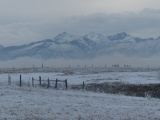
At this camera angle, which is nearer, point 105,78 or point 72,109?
point 72,109

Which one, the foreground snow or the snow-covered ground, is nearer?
the foreground snow

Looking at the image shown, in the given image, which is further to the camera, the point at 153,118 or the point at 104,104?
the point at 104,104

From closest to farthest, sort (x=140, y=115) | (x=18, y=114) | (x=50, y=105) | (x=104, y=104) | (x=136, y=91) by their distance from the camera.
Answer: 1. (x=18, y=114)
2. (x=140, y=115)
3. (x=50, y=105)
4. (x=104, y=104)
5. (x=136, y=91)

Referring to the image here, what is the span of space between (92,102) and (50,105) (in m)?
4.98

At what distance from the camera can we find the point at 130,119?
93.4 ft

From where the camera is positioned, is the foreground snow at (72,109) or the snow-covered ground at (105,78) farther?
the snow-covered ground at (105,78)

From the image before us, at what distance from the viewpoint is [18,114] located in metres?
28.0

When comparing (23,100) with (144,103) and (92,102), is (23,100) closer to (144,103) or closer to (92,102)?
(92,102)

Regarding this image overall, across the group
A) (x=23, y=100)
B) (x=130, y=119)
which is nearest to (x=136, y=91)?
(x=23, y=100)

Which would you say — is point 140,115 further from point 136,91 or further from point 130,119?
point 136,91

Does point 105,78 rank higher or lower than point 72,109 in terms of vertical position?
higher

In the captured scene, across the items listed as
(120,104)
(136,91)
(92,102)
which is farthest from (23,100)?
(136,91)

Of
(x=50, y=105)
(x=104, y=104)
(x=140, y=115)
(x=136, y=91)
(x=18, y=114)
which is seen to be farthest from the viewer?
(x=136, y=91)

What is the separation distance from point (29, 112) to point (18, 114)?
46.7 inches
